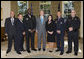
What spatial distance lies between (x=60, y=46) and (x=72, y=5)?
5013mm

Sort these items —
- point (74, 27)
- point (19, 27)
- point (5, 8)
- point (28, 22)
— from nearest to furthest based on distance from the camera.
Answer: point (74, 27)
point (19, 27)
point (28, 22)
point (5, 8)

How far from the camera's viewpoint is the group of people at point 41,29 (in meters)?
6.36

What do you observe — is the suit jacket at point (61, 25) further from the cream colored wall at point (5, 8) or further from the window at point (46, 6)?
the window at point (46, 6)

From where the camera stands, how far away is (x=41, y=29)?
271 inches

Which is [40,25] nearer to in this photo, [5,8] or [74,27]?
[74,27]

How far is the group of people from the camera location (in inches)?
250

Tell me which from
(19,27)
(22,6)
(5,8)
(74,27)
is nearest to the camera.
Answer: (74,27)

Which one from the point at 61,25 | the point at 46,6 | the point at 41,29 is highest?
the point at 46,6

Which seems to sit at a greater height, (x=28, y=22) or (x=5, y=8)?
(x=5, y=8)

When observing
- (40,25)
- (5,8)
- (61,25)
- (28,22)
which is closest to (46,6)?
(5,8)

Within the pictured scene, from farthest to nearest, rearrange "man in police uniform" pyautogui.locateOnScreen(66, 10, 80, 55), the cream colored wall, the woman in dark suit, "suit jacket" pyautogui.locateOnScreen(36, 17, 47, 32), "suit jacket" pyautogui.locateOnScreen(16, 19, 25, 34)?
1. the cream colored wall
2. "suit jacket" pyautogui.locateOnScreen(36, 17, 47, 32)
3. the woman in dark suit
4. "suit jacket" pyautogui.locateOnScreen(16, 19, 25, 34)
5. "man in police uniform" pyautogui.locateOnScreen(66, 10, 80, 55)

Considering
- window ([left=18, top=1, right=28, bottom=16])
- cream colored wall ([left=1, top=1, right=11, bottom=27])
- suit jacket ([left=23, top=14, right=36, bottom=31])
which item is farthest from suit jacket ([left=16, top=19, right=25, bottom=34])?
window ([left=18, top=1, right=28, bottom=16])

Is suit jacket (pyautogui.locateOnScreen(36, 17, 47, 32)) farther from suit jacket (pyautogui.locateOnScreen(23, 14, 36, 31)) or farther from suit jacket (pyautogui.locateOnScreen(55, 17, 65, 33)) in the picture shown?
suit jacket (pyautogui.locateOnScreen(55, 17, 65, 33))

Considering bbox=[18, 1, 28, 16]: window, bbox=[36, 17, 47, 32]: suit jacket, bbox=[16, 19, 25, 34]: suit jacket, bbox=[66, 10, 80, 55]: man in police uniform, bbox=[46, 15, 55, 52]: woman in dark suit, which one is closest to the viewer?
bbox=[66, 10, 80, 55]: man in police uniform
